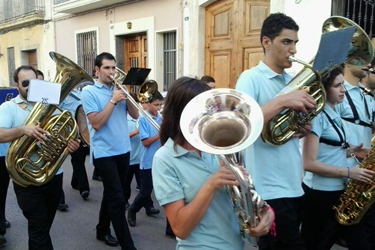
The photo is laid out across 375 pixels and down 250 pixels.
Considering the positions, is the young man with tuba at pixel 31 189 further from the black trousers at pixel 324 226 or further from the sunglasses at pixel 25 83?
the black trousers at pixel 324 226

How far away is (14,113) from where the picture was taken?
298 cm

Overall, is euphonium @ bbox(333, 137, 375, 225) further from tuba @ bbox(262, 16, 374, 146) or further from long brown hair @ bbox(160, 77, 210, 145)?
long brown hair @ bbox(160, 77, 210, 145)

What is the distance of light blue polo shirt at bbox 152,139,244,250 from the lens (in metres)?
1.58

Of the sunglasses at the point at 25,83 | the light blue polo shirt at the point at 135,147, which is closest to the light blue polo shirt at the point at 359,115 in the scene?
the sunglasses at the point at 25,83

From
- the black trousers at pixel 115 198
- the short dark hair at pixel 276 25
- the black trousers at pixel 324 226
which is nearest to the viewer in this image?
the short dark hair at pixel 276 25

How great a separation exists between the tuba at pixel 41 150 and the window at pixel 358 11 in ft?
14.3

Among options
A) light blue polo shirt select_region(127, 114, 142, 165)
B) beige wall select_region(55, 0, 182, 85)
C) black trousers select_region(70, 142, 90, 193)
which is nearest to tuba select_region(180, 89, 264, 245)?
light blue polo shirt select_region(127, 114, 142, 165)

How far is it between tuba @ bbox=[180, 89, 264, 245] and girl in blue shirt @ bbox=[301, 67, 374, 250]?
49.8 inches

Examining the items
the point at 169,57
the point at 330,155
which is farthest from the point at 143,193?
the point at 169,57

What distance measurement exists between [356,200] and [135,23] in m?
8.29

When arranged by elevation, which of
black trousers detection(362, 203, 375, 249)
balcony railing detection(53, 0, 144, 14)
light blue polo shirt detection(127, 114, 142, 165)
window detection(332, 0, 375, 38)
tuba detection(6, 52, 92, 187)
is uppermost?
balcony railing detection(53, 0, 144, 14)

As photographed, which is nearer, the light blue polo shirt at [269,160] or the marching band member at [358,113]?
the light blue polo shirt at [269,160]

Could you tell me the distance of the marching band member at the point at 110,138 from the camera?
3410 millimetres

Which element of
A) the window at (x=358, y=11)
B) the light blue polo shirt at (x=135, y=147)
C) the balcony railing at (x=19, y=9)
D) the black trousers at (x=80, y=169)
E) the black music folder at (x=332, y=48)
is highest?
the balcony railing at (x=19, y=9)
